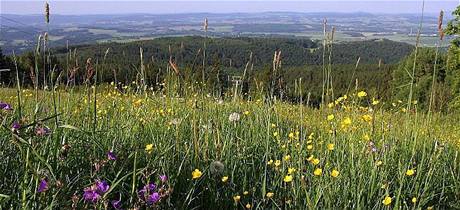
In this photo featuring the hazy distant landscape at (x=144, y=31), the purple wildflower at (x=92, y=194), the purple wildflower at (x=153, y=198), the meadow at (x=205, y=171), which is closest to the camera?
the purple wildflower at (x=92, y=194)

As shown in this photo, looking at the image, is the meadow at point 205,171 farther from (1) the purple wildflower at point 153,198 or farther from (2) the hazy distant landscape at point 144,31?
(2) the hazy distant landscape at point 144,31

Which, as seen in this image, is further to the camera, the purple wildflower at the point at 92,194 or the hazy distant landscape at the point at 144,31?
the hazy distant landscape at the point at 144,31

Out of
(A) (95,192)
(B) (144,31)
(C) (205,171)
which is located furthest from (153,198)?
(B) (144,31)

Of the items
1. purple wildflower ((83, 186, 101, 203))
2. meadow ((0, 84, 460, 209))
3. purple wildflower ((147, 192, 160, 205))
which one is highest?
purple wildflower ((83, 186, 101, 203))

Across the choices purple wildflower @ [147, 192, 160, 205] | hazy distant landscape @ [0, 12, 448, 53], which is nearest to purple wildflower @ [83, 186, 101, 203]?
purple wildflower @ [147, 192, 160, 205]

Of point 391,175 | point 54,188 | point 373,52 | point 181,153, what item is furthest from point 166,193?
point 373,52

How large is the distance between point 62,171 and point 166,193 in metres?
0.64

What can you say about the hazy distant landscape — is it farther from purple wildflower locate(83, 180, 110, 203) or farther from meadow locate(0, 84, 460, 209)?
purple wildflower locate(83, 180, 110, 203)

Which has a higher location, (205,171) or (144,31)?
(205,171)

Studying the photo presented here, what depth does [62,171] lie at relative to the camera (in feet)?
6.68

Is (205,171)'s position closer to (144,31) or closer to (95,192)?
(95,192)

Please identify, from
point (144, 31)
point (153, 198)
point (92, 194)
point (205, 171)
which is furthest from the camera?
point (144, 31)

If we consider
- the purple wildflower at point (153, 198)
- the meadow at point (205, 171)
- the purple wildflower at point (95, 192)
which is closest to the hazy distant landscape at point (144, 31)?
the meadow at point (205, 171)

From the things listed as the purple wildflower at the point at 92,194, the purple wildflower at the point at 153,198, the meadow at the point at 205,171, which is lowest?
the meadow at the point at 205,171
